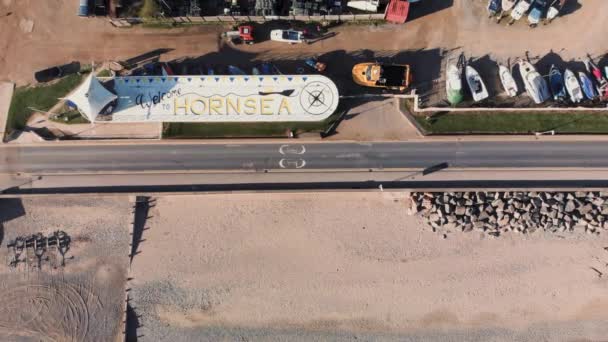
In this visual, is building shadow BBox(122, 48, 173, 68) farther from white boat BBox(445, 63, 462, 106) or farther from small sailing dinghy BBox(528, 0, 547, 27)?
small sailing dinghy BBox(528, 0, 547, 27)

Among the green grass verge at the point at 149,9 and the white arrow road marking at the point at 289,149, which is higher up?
the green grass verge at the point at 149,9

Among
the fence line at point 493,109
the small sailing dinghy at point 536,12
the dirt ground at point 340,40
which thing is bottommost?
the fence line at point 493,109

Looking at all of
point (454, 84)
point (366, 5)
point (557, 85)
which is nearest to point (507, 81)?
point (557, 85)

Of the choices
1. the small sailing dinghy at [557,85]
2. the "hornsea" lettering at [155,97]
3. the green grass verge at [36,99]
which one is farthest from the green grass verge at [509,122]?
the green grass verge at [36,99]

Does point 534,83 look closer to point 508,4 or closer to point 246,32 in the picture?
point 508,4

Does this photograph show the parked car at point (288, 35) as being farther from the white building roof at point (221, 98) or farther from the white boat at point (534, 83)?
the white boat at point (534, 83)

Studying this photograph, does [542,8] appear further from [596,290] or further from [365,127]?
[596,290]

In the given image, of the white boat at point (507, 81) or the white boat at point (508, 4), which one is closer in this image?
the white boat at point (507, 81)
